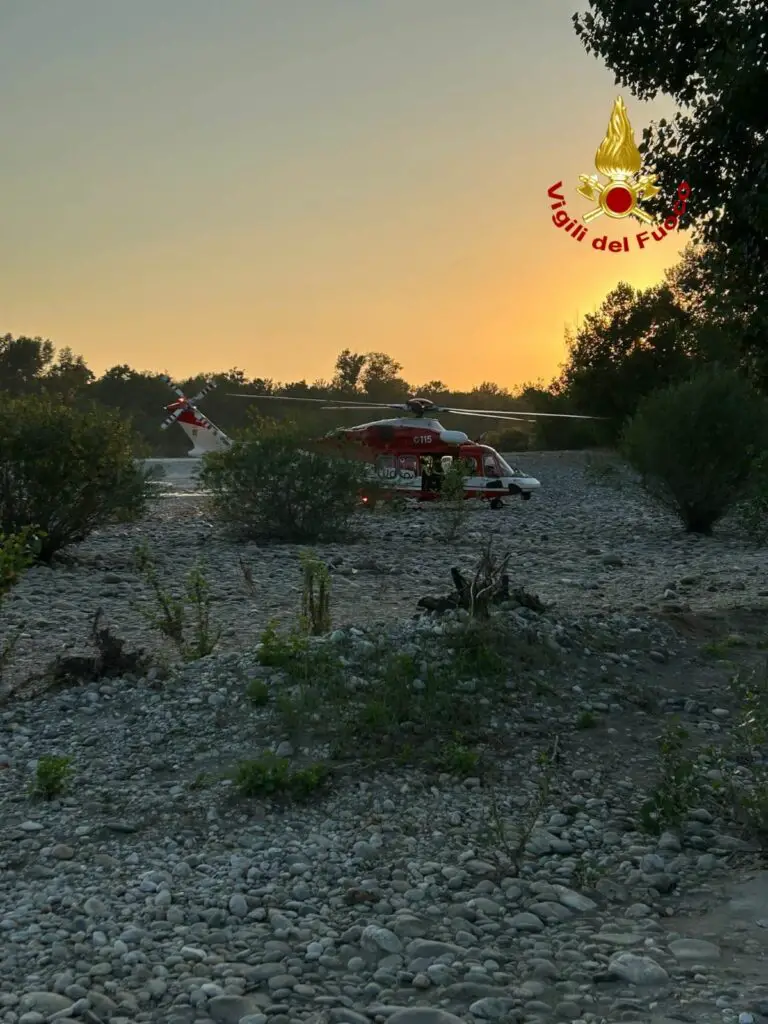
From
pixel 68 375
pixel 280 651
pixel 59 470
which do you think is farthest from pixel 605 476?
pixel 68 375

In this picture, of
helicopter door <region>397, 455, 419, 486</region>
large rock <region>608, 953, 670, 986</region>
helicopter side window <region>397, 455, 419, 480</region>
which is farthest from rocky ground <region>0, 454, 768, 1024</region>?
helicopter side window <region>397, 455, 419, 480</region>

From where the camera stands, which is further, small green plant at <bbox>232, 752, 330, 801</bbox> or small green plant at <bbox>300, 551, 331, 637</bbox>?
small green plant at <bbox>300, 551, 331, 637</bbox>

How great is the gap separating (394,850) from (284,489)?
12.5m

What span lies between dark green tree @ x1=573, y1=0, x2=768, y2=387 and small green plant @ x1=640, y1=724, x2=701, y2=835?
3.36 metres

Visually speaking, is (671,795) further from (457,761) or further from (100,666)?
(100,666)

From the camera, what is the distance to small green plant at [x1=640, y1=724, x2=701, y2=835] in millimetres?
5398

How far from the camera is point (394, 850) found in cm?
518

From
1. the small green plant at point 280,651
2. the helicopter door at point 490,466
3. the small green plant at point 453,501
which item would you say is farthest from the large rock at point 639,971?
the helicopter door at point 490,466

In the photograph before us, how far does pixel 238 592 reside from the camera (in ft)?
40.8

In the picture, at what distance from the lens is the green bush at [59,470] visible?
47.8 feet

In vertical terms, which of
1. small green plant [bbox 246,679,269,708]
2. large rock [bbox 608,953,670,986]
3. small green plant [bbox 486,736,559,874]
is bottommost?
large rock [bbox 608,953,670,986]

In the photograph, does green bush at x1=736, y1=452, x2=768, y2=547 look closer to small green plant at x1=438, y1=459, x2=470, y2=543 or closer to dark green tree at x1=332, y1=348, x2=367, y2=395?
small green plant at x1=438, y1=459, x2=470, y2=543

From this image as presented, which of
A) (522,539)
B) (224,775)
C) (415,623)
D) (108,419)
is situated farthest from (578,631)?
(522,539)

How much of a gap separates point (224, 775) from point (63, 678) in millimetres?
2036
